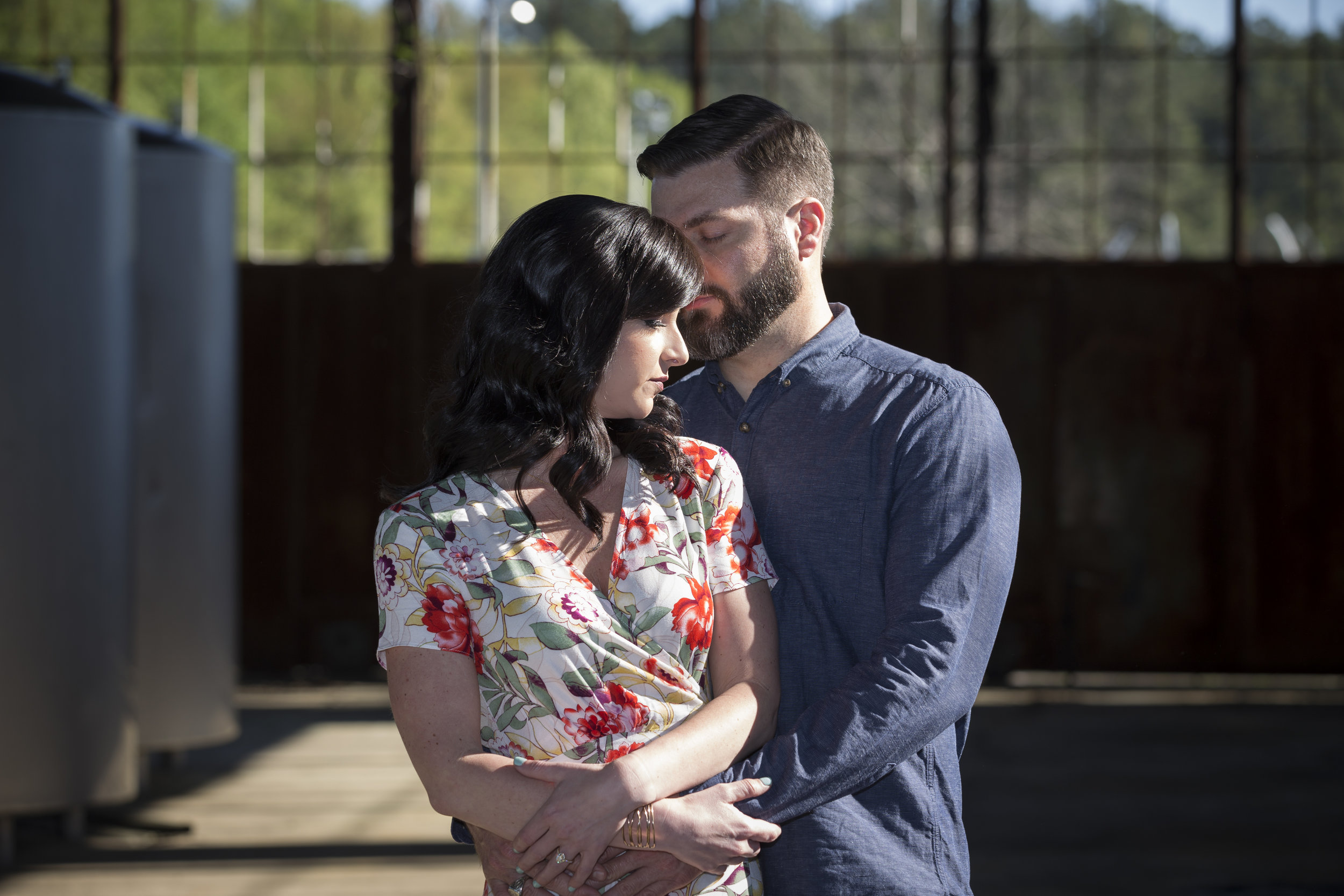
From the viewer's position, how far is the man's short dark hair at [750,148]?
1.88m

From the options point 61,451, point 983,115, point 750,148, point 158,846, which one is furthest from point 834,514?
point 983,115

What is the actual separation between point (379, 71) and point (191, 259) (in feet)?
120

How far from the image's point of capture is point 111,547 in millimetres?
4648

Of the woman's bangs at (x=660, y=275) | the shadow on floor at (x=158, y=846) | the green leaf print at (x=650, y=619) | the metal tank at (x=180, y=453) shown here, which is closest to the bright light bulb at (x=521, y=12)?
the metal tank at (x=180, y=453)

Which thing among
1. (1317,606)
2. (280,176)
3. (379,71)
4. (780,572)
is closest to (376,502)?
(1317,606)

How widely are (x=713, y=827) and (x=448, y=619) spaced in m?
0.37

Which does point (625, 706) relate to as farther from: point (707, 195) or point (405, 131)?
point (405, 131)

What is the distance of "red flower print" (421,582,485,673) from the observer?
1.45 metres

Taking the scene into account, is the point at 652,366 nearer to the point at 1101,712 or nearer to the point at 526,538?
the point at 526,538

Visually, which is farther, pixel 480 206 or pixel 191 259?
pixel 480 206

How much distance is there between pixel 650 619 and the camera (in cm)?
150

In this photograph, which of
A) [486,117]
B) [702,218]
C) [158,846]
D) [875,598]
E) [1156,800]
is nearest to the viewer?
[875,598]

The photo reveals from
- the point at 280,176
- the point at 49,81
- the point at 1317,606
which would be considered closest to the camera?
the point at 49,81

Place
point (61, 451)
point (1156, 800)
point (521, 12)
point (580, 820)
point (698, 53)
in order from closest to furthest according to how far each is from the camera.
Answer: point (580, 820) < point (61, 451) < point (1156, 800) < point (698, 53) < point (521, 12)
